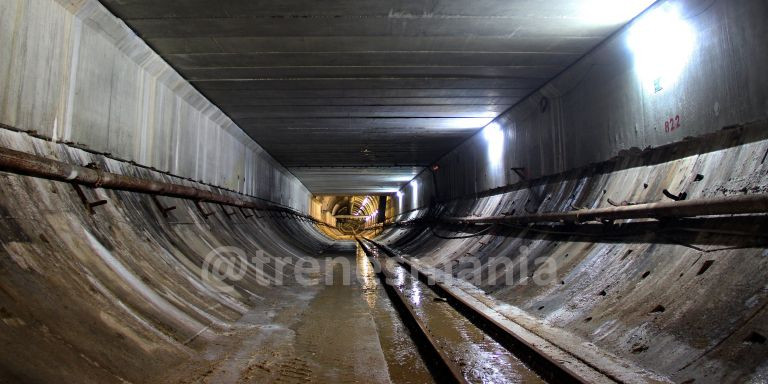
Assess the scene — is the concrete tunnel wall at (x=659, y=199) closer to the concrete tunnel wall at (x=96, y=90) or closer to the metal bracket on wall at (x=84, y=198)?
the metal bracket on wall at (x=84, y=198)

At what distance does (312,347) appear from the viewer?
4703 mm

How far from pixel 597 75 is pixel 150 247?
6.60 metres

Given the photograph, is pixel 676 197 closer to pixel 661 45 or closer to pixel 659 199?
pixel 659 199

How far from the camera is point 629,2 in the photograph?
205 inches

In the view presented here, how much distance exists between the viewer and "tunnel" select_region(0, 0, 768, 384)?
3.59 m

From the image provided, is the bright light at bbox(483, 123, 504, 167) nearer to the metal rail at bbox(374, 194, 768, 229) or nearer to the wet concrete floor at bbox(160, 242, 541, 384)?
the metal rail at bbox(374, 194, 768, 229)

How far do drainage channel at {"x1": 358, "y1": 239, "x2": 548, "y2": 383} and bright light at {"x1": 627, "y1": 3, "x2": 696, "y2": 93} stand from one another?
144 inches

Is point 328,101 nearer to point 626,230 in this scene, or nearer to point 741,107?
point 626,230

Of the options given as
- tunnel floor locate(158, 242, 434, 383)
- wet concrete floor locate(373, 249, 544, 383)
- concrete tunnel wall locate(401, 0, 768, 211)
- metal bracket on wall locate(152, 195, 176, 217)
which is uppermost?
concrete tunnel wall locate(401, 0, 768, 211)

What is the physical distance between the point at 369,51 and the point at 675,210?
432cm

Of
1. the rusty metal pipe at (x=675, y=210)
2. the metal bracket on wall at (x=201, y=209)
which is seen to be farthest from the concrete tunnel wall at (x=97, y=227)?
the rusty metal pipe at (x=675, y=210)

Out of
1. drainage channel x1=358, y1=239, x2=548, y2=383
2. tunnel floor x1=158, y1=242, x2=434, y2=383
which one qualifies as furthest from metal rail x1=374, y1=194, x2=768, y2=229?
tunnel floor x1=158, y1=242, x2=434, y2=383

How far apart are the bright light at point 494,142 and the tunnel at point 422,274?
1317 millimetres

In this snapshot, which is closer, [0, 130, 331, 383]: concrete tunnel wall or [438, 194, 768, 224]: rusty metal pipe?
[0, 130, 331, 383]: concrete tunnel wall
